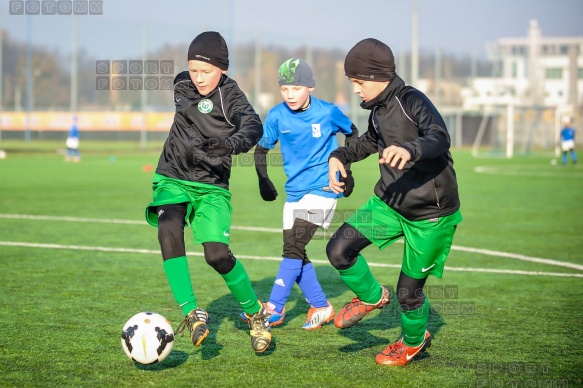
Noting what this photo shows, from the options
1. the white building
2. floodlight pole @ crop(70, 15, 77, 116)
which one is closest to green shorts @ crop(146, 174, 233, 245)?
floodlight pole @ crop(70, 15, 77, 116)

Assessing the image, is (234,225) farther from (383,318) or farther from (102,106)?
(102,106)

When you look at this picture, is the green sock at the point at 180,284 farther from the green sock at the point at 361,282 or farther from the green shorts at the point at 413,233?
the green shorts at the point at 413,233

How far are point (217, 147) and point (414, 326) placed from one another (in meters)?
1.80

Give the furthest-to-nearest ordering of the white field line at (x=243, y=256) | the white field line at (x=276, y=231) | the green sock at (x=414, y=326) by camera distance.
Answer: the white field line at (x=276, y=231)
the white field line at (x=243, y=256)
the green sock at (x=414, y=326)

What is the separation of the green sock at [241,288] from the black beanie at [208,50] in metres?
1.47

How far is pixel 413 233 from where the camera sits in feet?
18.4

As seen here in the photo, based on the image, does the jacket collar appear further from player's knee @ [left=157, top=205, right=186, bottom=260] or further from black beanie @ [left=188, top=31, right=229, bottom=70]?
player's knee @ [left=157, top=205, right=186, bottom=260]

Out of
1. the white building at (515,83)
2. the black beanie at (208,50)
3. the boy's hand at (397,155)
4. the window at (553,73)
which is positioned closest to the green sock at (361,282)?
the boy's hand at (397,155)

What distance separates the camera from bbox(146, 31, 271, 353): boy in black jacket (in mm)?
5621

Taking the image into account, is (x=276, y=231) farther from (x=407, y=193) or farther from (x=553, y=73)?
(x=553, y=73)

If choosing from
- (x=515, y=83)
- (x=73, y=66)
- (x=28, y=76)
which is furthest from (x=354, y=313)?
(x=515, y=83)

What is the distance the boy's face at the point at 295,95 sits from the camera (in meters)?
6.93

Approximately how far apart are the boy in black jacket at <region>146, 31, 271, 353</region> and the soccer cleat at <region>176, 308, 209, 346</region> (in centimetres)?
1

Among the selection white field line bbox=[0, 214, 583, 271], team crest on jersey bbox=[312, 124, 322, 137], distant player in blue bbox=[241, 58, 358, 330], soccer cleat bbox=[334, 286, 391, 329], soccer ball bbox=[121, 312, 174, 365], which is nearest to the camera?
soccer ball bbox=[121, 312, 174, 365]
